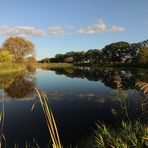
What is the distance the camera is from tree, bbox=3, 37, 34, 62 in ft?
250

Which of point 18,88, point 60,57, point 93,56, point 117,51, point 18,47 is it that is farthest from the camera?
point 60,57

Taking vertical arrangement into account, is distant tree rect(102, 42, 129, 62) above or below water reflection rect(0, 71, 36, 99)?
above

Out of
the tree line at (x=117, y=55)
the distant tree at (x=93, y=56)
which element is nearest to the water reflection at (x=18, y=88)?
the tree line at (x=117, y=55)

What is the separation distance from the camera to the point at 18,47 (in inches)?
3049

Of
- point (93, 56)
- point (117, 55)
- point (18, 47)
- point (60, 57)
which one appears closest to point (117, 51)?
point (117, 55)

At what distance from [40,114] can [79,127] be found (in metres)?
3.08

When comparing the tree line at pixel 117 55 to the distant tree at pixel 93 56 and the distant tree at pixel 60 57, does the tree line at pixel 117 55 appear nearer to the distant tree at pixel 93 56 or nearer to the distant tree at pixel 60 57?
the distant tree at pixel 93 56

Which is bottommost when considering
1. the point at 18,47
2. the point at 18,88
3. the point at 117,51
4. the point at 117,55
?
the point at 18,88

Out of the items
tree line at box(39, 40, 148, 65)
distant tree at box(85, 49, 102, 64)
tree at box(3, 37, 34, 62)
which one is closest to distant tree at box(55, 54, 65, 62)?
tree line at box(39, 40, 148, 65)

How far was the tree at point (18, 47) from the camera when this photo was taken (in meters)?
76.3

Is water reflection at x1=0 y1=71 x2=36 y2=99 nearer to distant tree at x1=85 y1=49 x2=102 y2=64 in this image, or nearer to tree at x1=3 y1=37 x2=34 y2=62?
tree at x1=3 y1=37 x2=34 y2=62

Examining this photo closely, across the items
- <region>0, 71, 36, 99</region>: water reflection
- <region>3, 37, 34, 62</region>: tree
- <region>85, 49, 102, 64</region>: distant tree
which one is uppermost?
<region>3, 37, 34, 62</region>: tree

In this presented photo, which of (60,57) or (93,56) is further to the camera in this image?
(60,57)

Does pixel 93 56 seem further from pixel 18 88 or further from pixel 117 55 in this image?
pixel 18 88
